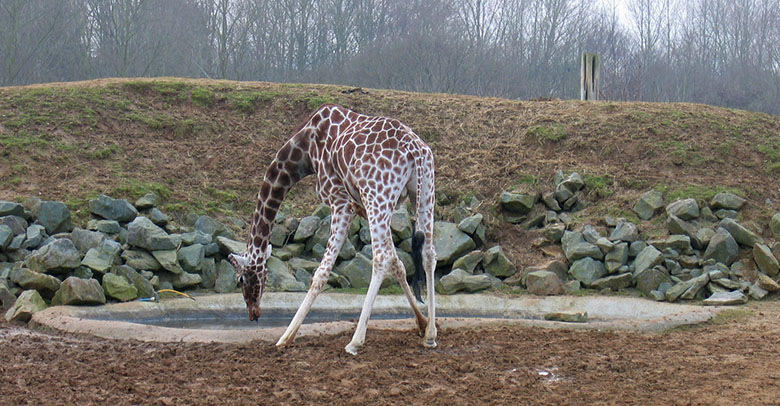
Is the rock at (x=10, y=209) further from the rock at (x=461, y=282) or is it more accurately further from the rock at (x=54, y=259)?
the rock at (x=461, y=282)

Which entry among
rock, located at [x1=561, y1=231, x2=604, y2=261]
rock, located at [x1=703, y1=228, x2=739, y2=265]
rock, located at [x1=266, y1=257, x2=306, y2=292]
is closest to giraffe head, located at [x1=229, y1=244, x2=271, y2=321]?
rock, located at [x1=266, y1=257, x2=306, y2=292]

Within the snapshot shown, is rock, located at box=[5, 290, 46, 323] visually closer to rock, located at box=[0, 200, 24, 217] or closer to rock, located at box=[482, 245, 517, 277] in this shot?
rock, located at box=[0, 200, 24, 217]

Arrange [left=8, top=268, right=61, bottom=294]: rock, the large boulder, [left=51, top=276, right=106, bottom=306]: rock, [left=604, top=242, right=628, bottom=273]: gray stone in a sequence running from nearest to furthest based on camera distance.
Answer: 1. [left=51, top=276, right=106, bottom=306]: rock
2. [left=8, top=268, right=61, bottom=294]: rock
3. the large boulder
4. [left=604, top=242, right=628, bottom=273]: gray stone

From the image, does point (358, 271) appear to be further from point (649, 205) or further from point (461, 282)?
point (649, 205)

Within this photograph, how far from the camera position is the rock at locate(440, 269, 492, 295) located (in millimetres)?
9789

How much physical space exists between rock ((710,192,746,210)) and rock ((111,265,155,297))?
8121 millimetres

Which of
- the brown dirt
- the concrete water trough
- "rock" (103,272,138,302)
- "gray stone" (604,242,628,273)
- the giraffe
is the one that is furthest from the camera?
"gray stone" (604,242,628,273)

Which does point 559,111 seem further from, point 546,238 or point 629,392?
point 629,392

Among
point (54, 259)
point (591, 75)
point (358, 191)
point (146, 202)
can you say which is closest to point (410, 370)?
point (358, 191)

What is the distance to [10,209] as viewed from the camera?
388 inches

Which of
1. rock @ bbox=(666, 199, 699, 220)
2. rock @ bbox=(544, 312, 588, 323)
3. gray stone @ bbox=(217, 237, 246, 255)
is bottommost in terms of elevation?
rock @ bbox=(544, 312, 588, 323)

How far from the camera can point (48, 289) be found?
28.1 ft

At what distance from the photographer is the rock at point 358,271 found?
9.98m

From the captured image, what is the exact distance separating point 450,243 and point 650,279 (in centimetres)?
275
